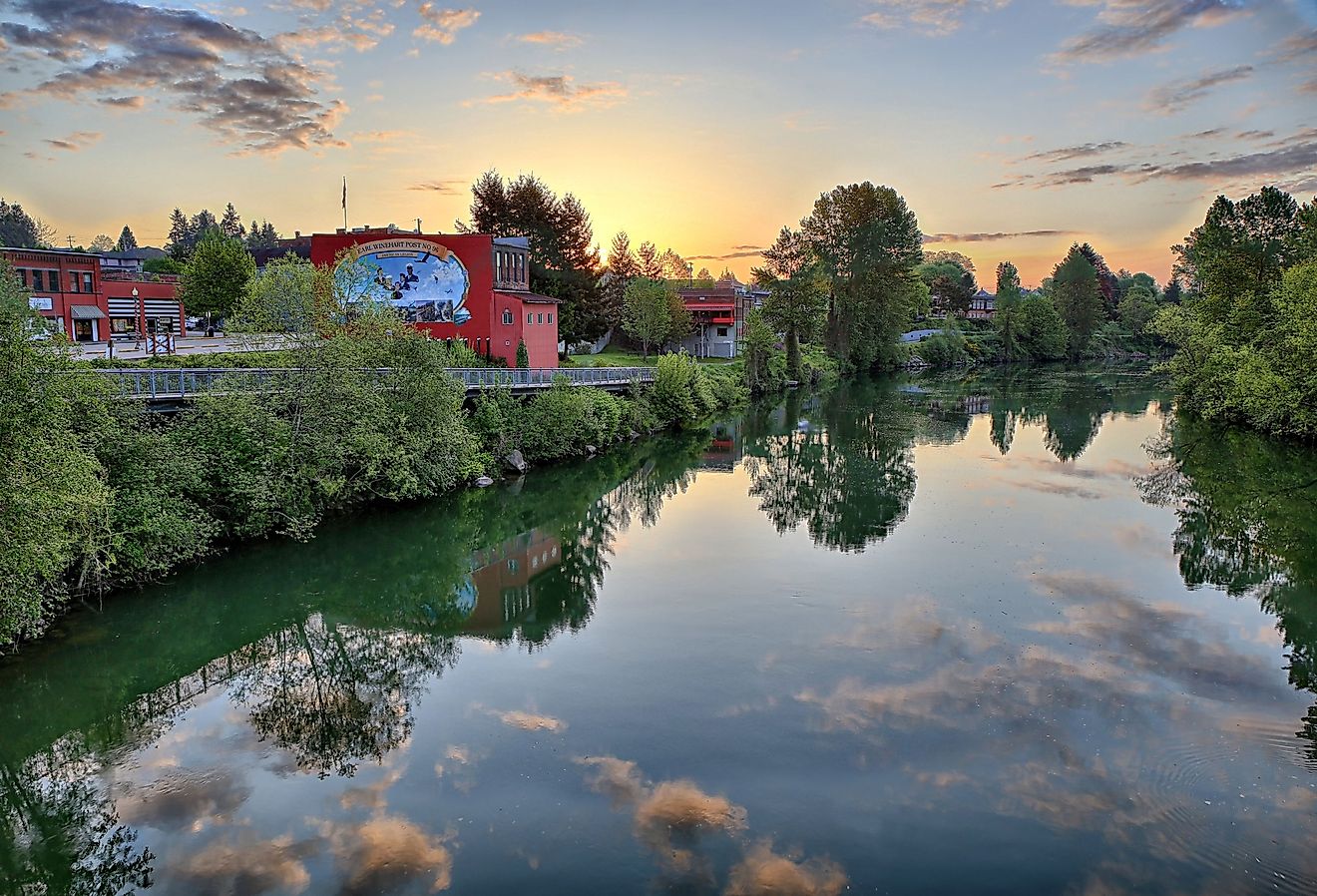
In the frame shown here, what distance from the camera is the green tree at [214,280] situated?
57750 mm

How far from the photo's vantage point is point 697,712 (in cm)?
1422

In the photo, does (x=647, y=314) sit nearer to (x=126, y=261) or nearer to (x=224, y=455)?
(x=224, y=455)

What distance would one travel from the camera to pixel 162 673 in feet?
53.6

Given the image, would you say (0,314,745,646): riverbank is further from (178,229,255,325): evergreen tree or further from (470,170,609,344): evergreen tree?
(178,229,255,325): evergreen tree

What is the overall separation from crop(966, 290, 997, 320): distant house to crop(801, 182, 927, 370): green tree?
65.6m

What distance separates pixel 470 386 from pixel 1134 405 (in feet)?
151

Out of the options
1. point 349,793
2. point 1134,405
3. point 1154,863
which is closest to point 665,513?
point 349,793

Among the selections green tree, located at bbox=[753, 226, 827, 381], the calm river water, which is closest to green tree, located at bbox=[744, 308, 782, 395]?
green tree, located at bbox=[753, 226, 827, 381]

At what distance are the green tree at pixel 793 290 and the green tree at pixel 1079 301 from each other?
44.7 metres

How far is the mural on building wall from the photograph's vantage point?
1697 inches

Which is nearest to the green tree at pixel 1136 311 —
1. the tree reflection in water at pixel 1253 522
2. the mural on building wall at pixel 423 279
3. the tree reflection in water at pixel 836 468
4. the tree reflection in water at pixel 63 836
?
the tree reflection in water at pixel 836 468

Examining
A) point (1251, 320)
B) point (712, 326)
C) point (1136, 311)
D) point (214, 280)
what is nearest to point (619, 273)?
point (712, 326)

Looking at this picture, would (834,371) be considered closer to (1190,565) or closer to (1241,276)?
(1241,276)

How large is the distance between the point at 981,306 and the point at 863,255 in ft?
259
